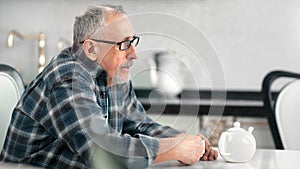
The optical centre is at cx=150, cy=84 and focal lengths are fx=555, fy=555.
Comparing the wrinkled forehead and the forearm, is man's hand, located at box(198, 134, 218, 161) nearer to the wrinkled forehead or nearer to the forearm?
the forearm

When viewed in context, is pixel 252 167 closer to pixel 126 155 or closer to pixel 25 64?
pixel 126 155

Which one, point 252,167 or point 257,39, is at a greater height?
point 257,39

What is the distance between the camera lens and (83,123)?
1.25 meters

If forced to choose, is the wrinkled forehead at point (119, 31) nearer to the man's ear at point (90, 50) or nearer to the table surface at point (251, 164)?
the man's ear at point (90, 50)

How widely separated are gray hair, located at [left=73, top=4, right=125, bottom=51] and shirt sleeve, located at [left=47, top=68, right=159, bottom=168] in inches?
4.1

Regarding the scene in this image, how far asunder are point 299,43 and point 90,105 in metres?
2.30

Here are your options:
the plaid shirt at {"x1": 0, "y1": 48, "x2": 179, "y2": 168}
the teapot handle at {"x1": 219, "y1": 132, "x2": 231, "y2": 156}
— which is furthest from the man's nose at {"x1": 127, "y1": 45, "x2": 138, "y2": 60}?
the teapot handle at {"x1": 219, "y1": 132, "x2": 231, "y2": 156}

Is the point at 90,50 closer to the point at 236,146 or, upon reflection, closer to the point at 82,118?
the point at 82,118

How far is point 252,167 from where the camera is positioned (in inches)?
54.1

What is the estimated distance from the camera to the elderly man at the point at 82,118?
3.88 ft

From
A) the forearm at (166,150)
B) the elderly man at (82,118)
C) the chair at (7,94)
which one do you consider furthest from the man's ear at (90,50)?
the chair at (7,94)

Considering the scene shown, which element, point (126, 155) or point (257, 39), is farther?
point (257, 39)

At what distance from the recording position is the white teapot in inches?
56.4

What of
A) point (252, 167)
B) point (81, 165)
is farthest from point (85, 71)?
point (252, 167)
